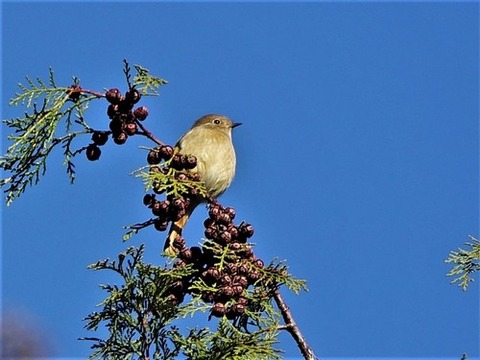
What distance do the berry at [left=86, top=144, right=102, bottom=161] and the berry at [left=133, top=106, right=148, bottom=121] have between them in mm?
236

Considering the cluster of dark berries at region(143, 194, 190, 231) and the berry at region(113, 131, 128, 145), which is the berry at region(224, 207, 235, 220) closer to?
the cluster of dark berries at region(143, 194, 190, 231)

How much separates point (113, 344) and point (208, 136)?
290 cm

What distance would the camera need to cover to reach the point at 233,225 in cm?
414

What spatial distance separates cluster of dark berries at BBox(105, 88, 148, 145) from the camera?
4.06 meters

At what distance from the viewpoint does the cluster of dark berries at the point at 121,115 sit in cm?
406

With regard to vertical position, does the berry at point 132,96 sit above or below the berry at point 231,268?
above

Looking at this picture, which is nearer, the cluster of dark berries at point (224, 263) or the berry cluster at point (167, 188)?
the cluster of dark berries at point (224, 263)

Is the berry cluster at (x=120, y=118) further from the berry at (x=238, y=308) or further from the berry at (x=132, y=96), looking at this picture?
the berry at (x=238, y=308)

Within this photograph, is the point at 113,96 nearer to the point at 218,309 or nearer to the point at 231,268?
the point at 231,268

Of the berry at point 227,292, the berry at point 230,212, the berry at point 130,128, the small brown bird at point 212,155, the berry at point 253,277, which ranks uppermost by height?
the small brown bird at point 212,155

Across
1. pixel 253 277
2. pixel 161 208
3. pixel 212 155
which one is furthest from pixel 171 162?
pixel 212 155

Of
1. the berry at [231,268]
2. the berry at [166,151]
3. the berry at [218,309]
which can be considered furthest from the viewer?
the berry at [166,151]

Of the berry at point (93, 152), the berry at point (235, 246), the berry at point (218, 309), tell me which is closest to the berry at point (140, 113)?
the berry at point (93, 152)

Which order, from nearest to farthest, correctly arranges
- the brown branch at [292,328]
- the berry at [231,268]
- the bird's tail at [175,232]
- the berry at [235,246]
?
the brown branch at [292,328] < the berry at [231,268] < the berry at [235,246] < the bird's tail at [175,232]
